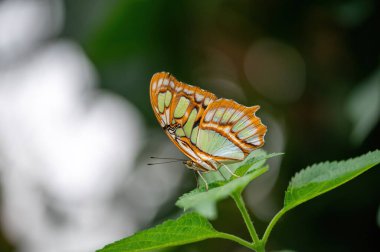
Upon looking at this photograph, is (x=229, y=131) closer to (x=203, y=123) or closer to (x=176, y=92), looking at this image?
(x=203, y=123)

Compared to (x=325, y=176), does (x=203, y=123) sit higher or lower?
higher

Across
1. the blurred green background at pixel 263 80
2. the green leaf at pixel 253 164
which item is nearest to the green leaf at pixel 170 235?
the green leaf at pixel 253 164

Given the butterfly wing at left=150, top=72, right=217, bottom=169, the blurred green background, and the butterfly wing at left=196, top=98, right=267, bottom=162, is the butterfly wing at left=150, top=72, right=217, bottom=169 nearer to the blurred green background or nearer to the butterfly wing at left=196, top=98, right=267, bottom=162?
the butterfly wing at left=196, top=98, right=267, bottom=162

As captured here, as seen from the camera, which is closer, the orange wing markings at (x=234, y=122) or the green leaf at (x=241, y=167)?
the green leaf at (x=241, y=167)

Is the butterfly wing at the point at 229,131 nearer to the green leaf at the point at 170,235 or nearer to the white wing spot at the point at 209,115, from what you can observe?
the white wing spot at the point at 209,115

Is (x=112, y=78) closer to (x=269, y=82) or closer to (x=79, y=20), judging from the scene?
(x=79, y=20)

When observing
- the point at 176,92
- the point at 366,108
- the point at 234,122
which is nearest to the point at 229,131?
the point at 234,122
